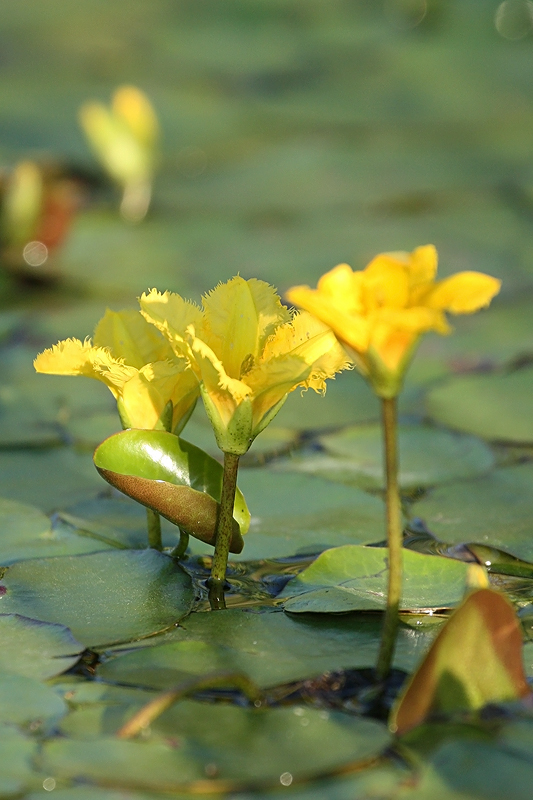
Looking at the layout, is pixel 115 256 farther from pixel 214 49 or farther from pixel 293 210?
pixel 214 49

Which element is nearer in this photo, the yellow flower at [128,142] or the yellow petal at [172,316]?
the yellow petal at [172,316]

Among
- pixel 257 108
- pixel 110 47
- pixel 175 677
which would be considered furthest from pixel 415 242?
pixel 175 677

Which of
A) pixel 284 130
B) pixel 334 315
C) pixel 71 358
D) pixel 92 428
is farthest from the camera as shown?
pixel 284 130

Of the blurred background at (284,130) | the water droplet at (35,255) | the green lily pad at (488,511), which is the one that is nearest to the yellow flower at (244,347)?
the green lily pad at (488,511)

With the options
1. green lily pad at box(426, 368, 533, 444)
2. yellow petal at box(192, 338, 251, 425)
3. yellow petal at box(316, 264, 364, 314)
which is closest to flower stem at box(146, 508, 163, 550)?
yellow petal at box(192, 338, 251, 425)

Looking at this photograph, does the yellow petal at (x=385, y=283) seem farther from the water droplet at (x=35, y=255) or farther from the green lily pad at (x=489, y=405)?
the water droplet at (x=35, y=255)

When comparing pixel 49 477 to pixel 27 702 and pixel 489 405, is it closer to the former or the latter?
pixel 27 702

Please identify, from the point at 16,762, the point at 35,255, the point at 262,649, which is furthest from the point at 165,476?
the point at 35,255
